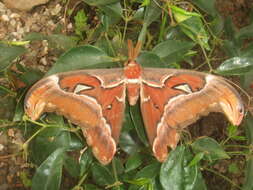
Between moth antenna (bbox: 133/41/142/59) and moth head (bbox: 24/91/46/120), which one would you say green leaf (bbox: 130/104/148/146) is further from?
moth head (bbox: 24/91/46/120)

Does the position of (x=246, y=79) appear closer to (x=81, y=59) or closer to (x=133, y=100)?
(x=133, y=100)

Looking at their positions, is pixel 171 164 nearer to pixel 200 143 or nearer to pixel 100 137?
pixel 200 143

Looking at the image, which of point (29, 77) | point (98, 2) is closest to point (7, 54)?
point (29, 77)

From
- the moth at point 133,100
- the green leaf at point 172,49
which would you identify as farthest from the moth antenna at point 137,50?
the green leaf at point 172,49

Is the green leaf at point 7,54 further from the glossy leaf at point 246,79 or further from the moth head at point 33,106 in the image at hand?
the glossy leaf at point 246,79

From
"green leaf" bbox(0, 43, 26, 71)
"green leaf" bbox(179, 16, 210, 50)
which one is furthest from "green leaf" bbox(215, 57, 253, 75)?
"green leaf" bbox(0, 43, 26, 71)

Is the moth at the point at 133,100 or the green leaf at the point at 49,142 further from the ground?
the moth at the point at 133,100
